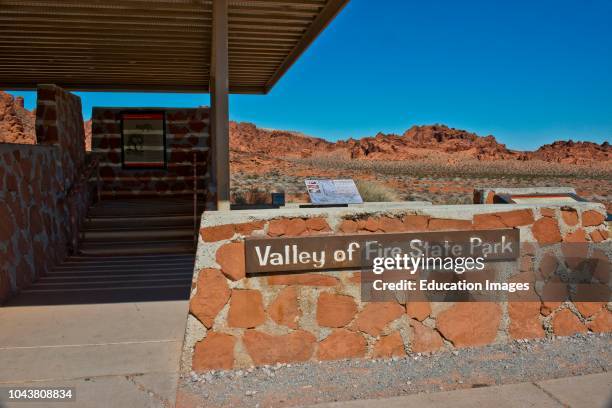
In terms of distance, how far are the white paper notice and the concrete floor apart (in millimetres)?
2745

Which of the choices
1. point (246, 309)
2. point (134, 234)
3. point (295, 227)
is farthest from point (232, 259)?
point (134, 234)

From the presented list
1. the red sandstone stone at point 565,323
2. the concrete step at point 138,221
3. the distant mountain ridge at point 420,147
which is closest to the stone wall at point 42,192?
the concrete step at point 138,221

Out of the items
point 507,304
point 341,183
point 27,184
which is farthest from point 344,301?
point 27,184

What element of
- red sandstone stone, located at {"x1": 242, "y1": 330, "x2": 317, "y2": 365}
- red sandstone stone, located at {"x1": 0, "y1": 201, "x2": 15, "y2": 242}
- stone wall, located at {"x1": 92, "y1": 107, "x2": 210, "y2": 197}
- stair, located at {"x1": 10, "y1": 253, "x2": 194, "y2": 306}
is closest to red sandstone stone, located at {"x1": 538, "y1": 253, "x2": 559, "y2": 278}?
red sandstone stone, located at {"x1": 242, "y1": 330, "x2": 317, "y2": 365}

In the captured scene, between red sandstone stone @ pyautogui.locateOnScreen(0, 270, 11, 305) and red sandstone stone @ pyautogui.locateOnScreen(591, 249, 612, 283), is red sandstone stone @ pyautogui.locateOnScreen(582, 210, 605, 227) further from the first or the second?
red sandstone stone @ pyautogui.locateOnScreen(0, 270, 11, 305)

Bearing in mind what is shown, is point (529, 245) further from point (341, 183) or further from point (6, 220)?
point (6, 220)

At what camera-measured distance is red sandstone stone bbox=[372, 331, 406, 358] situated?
13.8 ft

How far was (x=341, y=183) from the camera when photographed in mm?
8227

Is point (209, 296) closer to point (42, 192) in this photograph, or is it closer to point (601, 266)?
point (601, 266)

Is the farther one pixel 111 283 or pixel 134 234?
pixel 134 234

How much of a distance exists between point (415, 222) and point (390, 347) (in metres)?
1.00

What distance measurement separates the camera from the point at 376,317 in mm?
4199

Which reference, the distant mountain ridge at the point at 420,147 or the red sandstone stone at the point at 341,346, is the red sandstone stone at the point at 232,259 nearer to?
the red sandstone stone at the point at 341,346

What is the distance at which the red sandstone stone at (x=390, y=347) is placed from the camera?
4207 millimetres
